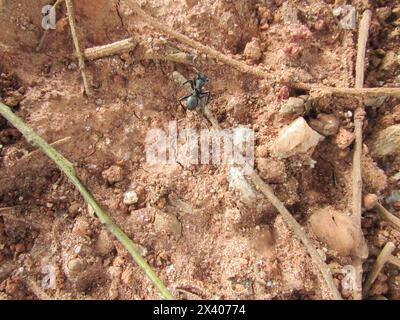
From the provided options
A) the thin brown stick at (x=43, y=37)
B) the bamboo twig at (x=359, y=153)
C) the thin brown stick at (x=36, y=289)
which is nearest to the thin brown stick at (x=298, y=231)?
the bamboo twig at (x=359, y=153)

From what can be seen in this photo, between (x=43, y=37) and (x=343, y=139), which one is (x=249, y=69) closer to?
(x=343, y=139)

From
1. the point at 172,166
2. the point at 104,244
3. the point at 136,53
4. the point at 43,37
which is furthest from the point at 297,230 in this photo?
the point at 43,37

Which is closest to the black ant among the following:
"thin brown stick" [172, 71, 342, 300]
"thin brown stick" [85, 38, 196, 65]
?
"thin brown stick" [85, 38, 196, 65]

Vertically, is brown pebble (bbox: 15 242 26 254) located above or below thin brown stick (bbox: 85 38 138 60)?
below

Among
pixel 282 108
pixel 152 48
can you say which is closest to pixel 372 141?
pixel 282 108

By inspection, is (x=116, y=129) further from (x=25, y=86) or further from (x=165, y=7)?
(x=165, y=7)

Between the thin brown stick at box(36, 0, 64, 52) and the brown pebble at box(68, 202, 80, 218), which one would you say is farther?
the thin brown stick at box(36, 0, 64, 52)

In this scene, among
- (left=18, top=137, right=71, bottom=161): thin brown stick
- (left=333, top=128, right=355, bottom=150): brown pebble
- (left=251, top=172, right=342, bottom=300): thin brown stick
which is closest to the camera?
(left=251, top=172, right=342, bottom=300): thin brown stick

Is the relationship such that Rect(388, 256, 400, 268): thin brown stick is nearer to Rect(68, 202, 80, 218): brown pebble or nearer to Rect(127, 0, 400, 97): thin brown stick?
Rect(127, 0, 400, 97): thin brown stick
